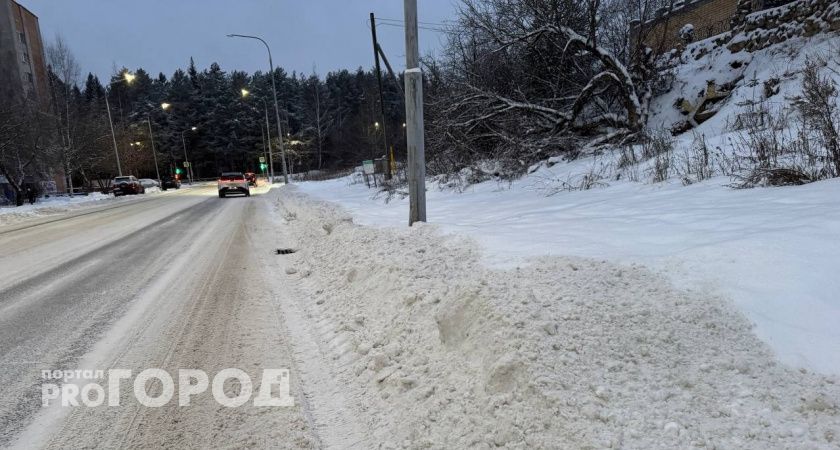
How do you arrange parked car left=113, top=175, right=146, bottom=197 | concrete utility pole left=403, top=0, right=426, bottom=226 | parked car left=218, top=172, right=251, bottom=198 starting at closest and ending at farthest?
concrete utility pole left=403, top=0, right=426, bottom=226 < parked car left=218, top=172, right=251, bottom=198 < parked car left=113, top=175, right=146, bottom=197

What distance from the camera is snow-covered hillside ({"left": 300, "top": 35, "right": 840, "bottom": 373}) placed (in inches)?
113

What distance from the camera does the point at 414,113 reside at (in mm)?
7457

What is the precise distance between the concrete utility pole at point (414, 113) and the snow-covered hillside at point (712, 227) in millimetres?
797

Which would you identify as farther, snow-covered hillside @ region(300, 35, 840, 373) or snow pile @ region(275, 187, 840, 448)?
snow-covered hillside @ region(300, 35, 840, 373)

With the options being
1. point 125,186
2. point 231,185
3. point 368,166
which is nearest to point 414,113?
point 368,166

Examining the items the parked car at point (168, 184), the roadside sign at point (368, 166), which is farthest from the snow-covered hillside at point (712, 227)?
the parked car at point (168, 184)

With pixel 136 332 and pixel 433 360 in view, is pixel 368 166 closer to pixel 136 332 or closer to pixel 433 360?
pixel 136 332

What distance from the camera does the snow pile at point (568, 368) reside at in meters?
2.13

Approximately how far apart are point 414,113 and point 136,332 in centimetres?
475

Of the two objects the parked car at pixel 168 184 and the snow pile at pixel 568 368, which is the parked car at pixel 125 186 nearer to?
the parked car at pixel 168 184

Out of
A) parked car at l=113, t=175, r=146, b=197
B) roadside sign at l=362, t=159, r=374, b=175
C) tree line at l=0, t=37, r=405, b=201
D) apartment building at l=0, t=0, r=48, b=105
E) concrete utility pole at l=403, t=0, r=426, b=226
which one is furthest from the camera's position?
tree line at l=0, t=37, r=405, b=201

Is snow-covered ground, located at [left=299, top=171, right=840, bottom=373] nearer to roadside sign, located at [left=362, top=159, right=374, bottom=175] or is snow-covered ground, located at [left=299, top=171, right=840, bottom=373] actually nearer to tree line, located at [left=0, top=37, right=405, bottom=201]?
roadside sign, located at [left=362, top=159, right=374, bottom=175]

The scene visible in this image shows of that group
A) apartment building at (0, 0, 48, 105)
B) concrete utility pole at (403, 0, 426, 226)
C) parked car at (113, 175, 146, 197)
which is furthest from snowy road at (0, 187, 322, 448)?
apartment building at (0, 0, 48, 105)

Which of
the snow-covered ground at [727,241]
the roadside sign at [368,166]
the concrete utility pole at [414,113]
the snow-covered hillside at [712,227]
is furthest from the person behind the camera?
the roadside sign at [368,166]
